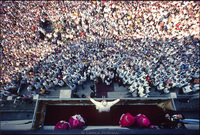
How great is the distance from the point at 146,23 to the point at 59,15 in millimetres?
11501

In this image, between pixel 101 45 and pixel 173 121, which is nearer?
pixel 173 121

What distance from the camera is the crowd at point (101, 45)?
9109 millimetres

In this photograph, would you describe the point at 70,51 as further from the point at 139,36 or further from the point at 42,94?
the point at 139,36

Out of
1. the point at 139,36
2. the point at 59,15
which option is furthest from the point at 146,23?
the point at 59,15

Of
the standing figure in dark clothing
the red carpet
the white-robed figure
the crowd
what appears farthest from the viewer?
the crowd

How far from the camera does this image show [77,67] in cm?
1012

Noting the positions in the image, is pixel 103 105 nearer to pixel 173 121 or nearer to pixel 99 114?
pixel 99 114

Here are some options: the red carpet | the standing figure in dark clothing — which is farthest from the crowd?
the standing figure in dark clothing

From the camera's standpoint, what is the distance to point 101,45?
39.8 ft

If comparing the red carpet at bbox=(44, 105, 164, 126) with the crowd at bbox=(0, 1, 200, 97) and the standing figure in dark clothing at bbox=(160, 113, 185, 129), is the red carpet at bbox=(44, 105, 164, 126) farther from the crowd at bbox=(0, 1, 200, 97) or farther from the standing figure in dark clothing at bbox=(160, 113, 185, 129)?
the crowd at bbox=(0, 1, 200, 97)

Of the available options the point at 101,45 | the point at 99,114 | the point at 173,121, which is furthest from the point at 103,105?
the point at 101,45

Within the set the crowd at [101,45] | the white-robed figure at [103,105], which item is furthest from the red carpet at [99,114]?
the crowd at [101,45]

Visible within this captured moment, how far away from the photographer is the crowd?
911 centimetres

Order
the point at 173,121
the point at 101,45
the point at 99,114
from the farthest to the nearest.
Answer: the point at 101,45, the point at 99,114, the point at 173,121
